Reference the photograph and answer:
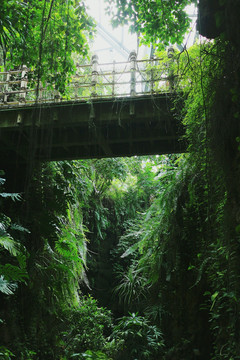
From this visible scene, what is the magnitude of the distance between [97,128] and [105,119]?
0.84 ft

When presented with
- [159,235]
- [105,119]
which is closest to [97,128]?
[105,119]

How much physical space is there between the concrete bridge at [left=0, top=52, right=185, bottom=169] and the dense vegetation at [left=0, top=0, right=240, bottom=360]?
1.21 ft

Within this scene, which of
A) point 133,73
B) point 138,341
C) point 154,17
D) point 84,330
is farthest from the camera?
point 84,330

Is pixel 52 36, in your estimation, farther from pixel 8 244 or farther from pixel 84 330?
pixel 84 330

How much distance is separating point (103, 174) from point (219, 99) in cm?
771

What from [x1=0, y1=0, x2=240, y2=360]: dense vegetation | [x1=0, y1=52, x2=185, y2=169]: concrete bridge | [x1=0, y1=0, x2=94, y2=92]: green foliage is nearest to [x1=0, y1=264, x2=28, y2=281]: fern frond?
[x1=0, y1=0, x2=240, y2=360]: dense vegetation

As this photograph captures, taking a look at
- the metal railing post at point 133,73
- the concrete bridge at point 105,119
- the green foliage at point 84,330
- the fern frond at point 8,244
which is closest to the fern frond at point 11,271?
the fern frond at point 8,244

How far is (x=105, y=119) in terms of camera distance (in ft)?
19.7

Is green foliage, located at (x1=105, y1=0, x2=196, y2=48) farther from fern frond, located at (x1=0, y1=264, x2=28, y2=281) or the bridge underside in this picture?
fern frond, located at (x1=0, y1=264, x2=28, y2=281)

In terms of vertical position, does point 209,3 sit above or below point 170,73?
below

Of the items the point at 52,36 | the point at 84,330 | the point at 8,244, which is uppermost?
the point at 52,36

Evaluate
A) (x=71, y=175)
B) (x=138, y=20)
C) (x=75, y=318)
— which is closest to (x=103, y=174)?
(x=71, y=175)

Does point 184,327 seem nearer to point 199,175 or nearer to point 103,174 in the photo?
point 199,175

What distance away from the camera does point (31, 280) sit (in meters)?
6.38
